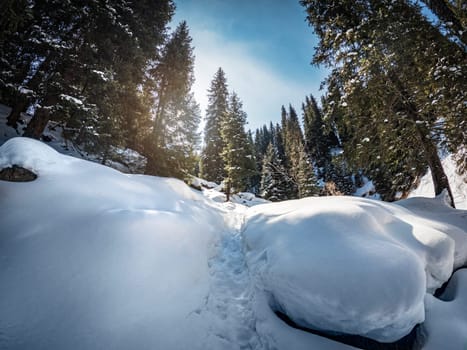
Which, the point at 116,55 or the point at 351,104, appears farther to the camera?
the point at 116,55

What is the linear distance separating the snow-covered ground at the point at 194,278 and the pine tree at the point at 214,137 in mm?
23292

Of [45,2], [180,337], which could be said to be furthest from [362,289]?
[45,2]

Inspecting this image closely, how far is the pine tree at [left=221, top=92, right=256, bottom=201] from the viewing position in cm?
1844

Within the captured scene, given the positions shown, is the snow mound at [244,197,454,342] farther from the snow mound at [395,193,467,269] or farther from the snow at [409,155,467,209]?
the snow at [409,155,467,209]

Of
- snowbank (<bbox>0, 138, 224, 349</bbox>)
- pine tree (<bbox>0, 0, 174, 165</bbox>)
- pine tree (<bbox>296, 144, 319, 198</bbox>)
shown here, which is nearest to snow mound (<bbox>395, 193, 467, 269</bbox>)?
snowbank (<bbox>0, 138, 224, 349</bbox>)

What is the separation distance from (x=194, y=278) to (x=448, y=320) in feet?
12.3

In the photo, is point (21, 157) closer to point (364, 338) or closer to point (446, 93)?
point (364, 338)

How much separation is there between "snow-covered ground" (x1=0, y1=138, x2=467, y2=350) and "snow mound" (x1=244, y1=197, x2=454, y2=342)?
0.6 inches

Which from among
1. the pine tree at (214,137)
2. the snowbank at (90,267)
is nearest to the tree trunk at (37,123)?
the snowbank at (90,267)

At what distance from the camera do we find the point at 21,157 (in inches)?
170

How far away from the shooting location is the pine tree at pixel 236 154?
726 inches

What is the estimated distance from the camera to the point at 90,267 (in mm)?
2855

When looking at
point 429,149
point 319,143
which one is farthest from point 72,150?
point 319,143

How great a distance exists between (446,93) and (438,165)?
289 cm
